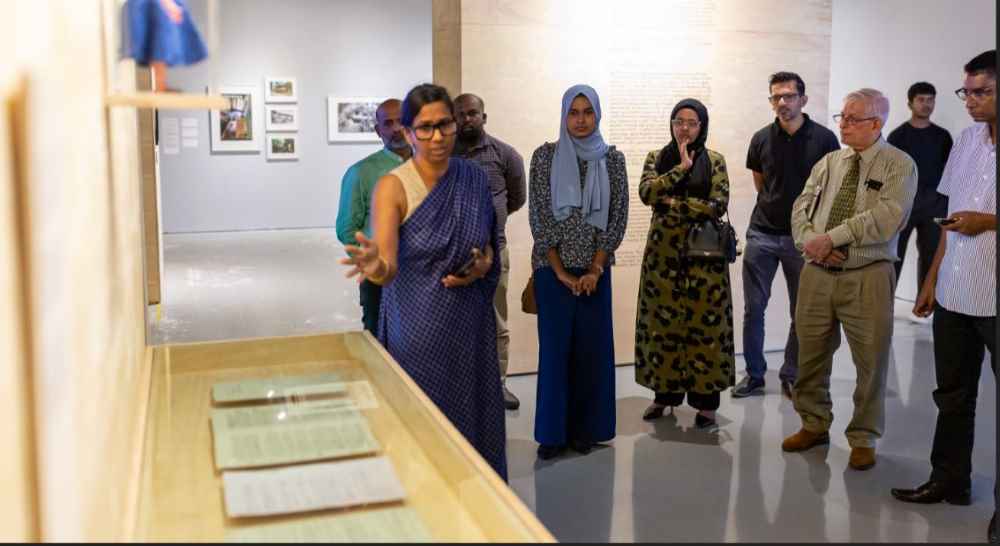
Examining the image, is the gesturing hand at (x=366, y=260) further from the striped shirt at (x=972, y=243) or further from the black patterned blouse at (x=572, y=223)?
the striped shirt at (x=972, y=243)

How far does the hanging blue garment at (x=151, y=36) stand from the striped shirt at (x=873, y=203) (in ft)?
11.4

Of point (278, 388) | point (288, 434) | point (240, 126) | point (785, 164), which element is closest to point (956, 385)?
point (785, 164)

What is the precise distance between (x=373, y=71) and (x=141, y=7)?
14238 millimetres

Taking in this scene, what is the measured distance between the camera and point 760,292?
5.97 metres

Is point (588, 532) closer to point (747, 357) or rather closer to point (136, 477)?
point (136, 477)

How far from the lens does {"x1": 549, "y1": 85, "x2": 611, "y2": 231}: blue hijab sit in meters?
4.59

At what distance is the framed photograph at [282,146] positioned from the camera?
1498 centimetres

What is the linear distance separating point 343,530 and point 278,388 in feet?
3.14

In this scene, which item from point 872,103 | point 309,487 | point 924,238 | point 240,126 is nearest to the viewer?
point 309,487

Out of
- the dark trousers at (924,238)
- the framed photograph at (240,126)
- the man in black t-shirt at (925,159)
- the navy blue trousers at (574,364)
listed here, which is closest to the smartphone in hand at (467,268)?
the navy blue trousers at (574,364)

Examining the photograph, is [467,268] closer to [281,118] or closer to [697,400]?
[697,400]

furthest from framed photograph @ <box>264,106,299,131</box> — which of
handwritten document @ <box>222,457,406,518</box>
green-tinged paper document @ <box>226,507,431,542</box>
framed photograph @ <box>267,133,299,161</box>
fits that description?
green-tinged paper document @ <box>226,507,431,542</box>

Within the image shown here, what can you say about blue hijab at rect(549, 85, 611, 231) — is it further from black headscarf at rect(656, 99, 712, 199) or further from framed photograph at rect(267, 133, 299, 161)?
framed photograph at rect(267, 133, 299, 161)

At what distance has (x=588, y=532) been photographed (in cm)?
304
